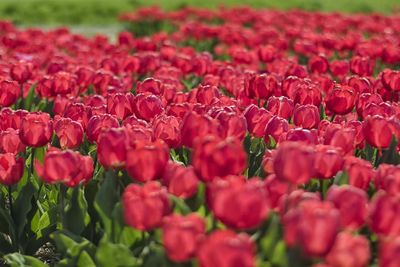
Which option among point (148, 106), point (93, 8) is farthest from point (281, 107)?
point (93, 8)

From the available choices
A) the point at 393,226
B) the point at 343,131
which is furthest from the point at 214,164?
the point at 343,131

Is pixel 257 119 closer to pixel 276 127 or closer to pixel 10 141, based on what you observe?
pixel 276 127

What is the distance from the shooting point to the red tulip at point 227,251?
68.4 inches

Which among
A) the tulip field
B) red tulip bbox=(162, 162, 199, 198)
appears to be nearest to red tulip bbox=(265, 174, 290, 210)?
the tulip field

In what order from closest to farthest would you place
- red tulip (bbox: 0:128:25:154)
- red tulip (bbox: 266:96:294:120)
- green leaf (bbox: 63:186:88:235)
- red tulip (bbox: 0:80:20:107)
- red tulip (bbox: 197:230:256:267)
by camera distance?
red tulip (bbox: 197:230:256:267) → green leaf (bbox: 63:186:88:235) → red tulip (bbox: 0:128:25:154) → red tulip (bbox: 266:96:294:120) → red tulip (bbox: 0:80:20:107)

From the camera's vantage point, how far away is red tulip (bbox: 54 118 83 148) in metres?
3.14

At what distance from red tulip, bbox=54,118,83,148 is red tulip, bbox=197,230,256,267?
A: 4.91ft

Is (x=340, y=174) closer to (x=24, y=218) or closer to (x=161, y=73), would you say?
(x=24, y=218)

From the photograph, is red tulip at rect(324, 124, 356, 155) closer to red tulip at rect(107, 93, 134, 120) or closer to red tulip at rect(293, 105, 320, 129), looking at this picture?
red tulip at rect(293, 105, 320, 129)

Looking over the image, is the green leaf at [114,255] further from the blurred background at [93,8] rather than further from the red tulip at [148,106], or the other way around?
the blurred background at [93,8]

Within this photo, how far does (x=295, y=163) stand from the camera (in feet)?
7.05

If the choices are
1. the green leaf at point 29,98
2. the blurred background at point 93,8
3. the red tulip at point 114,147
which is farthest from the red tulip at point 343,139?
the blurred background at point 93,8

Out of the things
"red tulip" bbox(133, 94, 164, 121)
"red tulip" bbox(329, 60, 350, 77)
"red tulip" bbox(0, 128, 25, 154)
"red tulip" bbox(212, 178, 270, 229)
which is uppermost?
"red tulip" bbox(212, 178, 270, 229)

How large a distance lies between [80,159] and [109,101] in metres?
1.05
